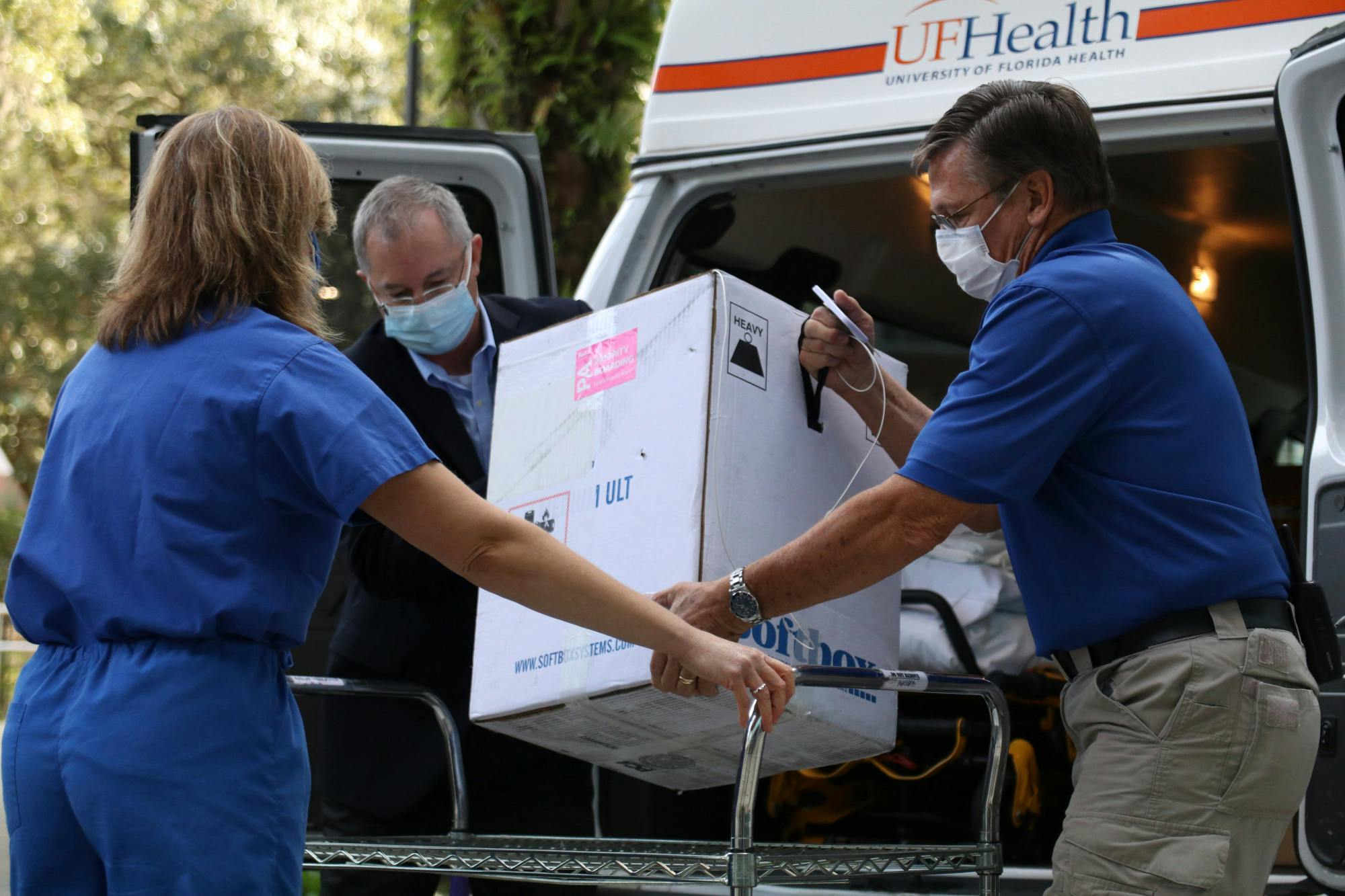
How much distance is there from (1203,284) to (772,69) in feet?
6.57

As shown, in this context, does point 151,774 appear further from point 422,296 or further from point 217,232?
point 422,296

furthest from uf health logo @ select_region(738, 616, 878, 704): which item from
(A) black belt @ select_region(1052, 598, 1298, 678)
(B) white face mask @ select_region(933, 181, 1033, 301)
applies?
(B) white face mask @ select_region(933, 181, 1033, 301)

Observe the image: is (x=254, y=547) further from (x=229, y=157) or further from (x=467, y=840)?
(x=467, y=840)

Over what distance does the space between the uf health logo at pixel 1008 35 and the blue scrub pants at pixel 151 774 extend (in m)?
2.26

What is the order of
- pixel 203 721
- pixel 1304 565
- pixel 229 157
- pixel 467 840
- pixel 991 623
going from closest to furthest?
pixel 203 721
pixel 229 157
pixel 1304 565
pixel 467 840
pixel 991 623

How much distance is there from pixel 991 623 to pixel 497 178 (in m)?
1.70

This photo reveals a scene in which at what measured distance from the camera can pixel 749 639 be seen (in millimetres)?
2439

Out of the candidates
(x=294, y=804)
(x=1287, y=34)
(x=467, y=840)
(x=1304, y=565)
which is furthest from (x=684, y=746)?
(x=1287, y=34)

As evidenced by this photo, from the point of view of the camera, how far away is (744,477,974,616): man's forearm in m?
2.21

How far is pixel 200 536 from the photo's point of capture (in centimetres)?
183

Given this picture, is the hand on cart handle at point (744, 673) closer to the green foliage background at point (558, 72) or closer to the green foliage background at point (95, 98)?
the green foliage background at point (558, 72)

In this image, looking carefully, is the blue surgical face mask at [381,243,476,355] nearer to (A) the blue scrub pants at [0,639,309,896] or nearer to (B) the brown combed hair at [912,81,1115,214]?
(B) the brown combed hair at [912,81,1115,214]

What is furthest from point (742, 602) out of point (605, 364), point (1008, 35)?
point (1008, 35)

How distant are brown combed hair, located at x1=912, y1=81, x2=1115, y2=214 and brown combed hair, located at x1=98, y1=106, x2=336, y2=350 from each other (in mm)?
1032
